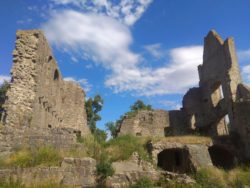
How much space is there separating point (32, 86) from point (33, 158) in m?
4.32

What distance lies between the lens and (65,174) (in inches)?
416

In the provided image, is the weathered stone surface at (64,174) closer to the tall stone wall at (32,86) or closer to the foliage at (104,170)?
the foliage at (104,170)

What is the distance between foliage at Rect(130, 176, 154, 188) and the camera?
10383mm

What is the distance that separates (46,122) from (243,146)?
1197 cm

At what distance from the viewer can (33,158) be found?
35.5 feet

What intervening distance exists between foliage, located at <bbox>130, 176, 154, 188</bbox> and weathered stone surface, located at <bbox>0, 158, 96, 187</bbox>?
5.38 feet

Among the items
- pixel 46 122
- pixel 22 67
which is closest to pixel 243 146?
pixel 46 122

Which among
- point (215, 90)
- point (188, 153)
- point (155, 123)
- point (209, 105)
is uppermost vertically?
point (215, 90)

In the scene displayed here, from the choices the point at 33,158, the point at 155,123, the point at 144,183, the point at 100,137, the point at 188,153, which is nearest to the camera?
the point at 144,183

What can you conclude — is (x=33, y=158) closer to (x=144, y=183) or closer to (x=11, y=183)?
(x=11, y=183)

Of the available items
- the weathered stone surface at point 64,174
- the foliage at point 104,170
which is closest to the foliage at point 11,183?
the weathered stone surface at point 64,174

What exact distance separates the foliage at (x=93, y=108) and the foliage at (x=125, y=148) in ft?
59.5

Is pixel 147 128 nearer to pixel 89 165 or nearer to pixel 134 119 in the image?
pixel 134 119

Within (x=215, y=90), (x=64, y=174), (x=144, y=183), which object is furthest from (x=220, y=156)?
(x=64, y=174)
